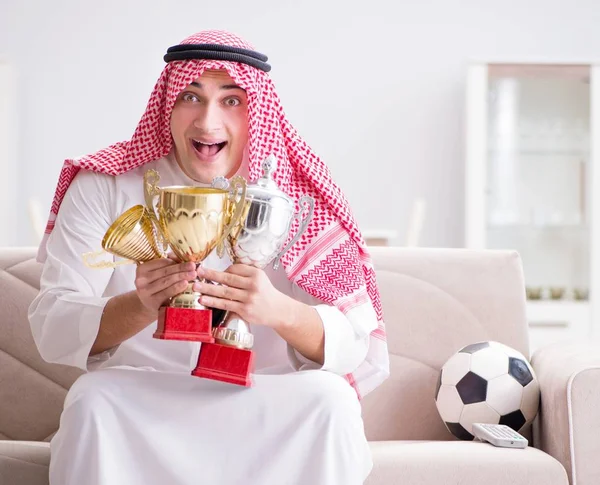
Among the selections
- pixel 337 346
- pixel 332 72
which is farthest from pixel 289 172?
pixel 332 72

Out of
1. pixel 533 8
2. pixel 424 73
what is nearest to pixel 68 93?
pixel 424 73

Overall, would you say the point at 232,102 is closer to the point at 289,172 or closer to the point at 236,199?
the point at 289,172

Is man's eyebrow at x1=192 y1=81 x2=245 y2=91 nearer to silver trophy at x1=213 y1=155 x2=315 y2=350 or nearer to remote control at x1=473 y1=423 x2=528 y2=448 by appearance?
silver trophy at x1=213 y1=155 x2=315 y2=350

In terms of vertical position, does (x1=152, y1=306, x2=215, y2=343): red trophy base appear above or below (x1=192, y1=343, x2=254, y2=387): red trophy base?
above

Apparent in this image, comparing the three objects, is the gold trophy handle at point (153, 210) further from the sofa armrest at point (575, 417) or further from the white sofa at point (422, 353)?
the sofa armrest at point (575, 417)

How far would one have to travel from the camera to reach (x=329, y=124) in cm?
580

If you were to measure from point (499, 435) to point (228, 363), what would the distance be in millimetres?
819

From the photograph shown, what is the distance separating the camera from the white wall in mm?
5703

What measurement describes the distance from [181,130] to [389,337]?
0.87 meters

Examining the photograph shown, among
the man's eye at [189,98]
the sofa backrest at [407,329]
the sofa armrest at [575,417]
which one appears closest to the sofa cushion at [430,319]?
the sofa backrest at [407,329]

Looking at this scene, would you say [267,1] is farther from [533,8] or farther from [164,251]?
[164,251]

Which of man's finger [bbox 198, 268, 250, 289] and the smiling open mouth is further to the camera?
the smiling open mouth

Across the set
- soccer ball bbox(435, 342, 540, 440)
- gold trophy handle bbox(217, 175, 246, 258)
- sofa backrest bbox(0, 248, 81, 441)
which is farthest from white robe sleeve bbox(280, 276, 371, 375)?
sofa backrest bbox(0, 248, 81, 441)

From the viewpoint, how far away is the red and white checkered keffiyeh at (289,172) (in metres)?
1.88
